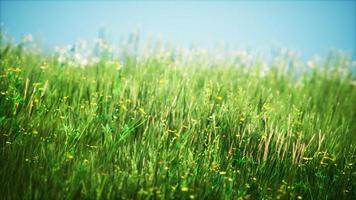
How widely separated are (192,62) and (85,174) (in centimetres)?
350

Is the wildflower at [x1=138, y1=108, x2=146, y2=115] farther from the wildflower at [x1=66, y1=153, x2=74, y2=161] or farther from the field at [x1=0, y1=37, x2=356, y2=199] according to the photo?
the wildflower at [x1=66, y1=153, x2=74, y2=161]

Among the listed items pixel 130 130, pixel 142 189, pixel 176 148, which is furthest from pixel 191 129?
pixel 142 189

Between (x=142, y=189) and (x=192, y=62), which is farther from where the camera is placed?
(x=192, y=62)

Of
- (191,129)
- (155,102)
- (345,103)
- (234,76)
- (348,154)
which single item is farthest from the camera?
(234,76)

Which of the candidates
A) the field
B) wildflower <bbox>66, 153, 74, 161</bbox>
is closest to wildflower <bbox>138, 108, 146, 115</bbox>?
the field

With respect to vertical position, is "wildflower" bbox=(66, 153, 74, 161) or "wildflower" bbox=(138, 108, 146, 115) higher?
"wildflower" bbox=(138, 108, 146, 115)

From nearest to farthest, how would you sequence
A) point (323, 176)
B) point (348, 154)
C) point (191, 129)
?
point (323, 176) < point (191, 129) < point (348, 154)

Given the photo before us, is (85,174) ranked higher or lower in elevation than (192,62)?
lower

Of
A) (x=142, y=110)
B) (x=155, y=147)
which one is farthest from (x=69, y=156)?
(x=142, y=110)

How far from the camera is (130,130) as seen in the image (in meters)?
2.84

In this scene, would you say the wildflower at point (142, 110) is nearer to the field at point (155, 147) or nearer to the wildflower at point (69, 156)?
the field at point (155, 147)

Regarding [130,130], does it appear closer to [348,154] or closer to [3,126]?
[3,126]

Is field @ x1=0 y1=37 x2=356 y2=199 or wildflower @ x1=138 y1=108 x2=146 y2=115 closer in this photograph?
field @ x1=0 y1=37 x2=356 y2=199

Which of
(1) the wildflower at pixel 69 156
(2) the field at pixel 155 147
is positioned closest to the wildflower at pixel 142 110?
(2) the field at pixel 155 147
